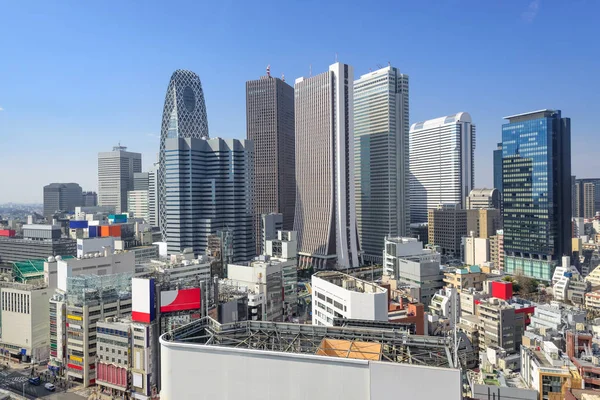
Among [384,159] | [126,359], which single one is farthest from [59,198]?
[126,359]

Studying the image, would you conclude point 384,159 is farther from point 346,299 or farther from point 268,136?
point 346,299

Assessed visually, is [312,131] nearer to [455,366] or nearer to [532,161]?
[532,161]

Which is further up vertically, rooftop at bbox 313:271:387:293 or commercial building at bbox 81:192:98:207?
commercial building at bbox 81:192:98:207

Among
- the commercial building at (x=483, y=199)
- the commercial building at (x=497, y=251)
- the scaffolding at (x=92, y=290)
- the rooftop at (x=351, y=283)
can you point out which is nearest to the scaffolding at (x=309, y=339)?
the rooftop at (x=351, y=283)

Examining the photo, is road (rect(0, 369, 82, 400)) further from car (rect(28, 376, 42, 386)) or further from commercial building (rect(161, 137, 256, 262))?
commercial building (rect(161, 137, 256, 262))

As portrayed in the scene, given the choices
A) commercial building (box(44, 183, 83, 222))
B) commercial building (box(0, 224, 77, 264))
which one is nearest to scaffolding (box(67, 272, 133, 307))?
commercial building (box(0, 224, 77, 264))

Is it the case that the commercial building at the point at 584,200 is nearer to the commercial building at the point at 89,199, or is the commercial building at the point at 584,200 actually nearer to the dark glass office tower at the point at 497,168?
the dark glass office tower at the point at 497,168

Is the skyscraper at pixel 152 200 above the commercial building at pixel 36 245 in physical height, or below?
above

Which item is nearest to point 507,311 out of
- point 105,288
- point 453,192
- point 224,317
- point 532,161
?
point 224,317
